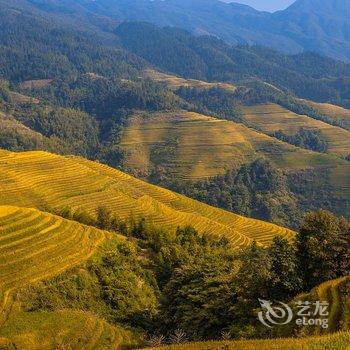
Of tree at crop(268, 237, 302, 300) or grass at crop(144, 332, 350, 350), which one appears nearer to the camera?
grass at crop(144, 332, 350, 350)

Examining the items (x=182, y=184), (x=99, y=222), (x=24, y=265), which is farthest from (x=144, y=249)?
(x=182, y=184)

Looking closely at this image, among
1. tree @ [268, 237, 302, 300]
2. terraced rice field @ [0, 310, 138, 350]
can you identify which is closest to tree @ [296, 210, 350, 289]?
tree @ [268, 237, 302, 300]

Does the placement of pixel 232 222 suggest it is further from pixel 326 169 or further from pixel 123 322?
pixel 326 169

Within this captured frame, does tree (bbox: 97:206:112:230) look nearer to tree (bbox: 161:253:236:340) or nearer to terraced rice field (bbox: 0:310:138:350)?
tree (bbox: 161:253:236:340)

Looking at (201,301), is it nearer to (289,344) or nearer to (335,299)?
(335,299)

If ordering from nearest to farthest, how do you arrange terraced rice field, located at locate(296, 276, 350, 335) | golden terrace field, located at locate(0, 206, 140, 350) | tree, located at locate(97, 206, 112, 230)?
terraced rice field, located at locate(296, 276, 350, 335)
golden terrace field, located at locate(0, 206, 140, 350)
tree, located at locate(97, 206, 112, 230)

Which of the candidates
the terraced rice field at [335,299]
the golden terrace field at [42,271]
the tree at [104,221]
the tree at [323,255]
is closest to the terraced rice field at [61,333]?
the golden terrace field at [42,271]

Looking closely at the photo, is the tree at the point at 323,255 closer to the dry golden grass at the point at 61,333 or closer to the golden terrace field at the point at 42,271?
the dry golden grass at the point at 61,333

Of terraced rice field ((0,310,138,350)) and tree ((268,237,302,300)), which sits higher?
tree ((268,237,302,300))
